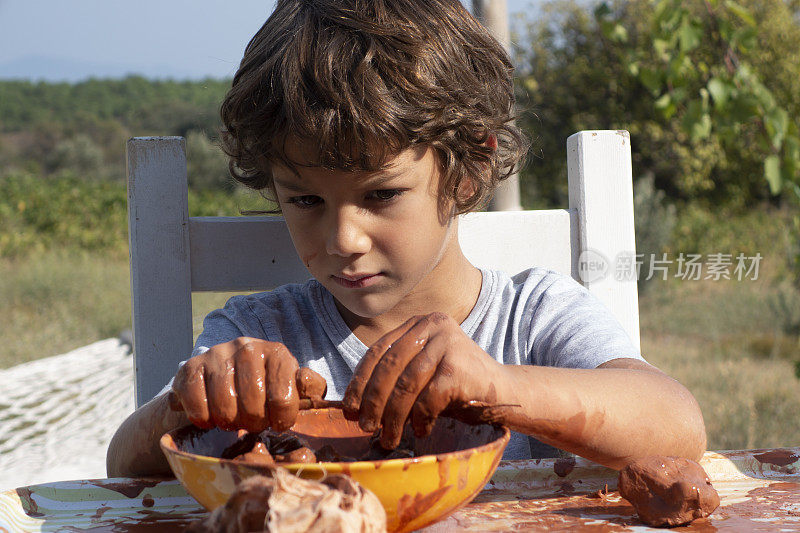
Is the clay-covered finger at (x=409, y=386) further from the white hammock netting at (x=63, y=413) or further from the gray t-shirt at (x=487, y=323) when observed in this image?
the white hammock netting at (x=63, y=413)

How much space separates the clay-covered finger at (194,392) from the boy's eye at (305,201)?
1.57ft

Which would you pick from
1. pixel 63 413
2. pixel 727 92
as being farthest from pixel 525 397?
pixel 63 413

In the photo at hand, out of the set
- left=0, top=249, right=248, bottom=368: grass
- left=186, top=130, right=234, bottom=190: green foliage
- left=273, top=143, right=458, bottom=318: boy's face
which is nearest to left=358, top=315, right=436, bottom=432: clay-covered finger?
left=273, top=143, right=458, bottom=318: boy's face

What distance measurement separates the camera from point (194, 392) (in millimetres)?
812

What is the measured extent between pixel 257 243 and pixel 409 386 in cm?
91

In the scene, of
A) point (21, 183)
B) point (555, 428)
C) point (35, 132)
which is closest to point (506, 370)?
point (555, 428)

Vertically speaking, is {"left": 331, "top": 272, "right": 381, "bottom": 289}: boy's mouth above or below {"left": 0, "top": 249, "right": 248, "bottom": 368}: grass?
above

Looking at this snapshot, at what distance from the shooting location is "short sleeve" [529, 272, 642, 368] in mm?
1289

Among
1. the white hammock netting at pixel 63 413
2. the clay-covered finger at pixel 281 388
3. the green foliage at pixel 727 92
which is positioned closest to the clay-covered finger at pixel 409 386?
the clay-covered finger at pixel 281 388

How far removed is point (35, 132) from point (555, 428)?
34152 millimetres

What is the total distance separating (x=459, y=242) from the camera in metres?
1.67

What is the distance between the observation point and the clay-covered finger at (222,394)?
80cm

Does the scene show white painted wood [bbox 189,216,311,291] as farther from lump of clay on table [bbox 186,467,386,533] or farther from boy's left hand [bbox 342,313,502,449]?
lump of clay on table [bbox 186,467,386,533]

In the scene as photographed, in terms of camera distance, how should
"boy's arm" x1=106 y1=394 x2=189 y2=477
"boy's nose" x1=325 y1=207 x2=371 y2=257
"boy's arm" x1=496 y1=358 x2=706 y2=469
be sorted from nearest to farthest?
1. "boy's arm" x1=496 y1=358 x2=706 y2=469
2. "boy's arm" x1=106 y1=394 x2=189 y2=477
3. "boy's nose" x1=325 y1=207 x2=371 y2=257
